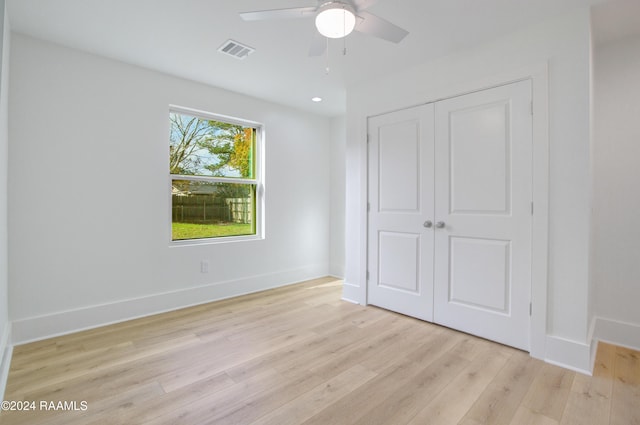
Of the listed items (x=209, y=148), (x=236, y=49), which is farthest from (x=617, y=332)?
(x=209, y=148)

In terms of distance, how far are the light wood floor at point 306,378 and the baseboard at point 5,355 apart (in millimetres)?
41

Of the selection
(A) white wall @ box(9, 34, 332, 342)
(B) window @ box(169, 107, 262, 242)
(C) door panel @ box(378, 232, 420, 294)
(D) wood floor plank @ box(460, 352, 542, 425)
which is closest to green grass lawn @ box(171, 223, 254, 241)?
(B) window @ box(169, 107, 262, 242)

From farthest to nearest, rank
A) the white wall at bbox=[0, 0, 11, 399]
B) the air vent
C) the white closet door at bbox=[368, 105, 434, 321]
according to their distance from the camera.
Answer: the white closet door at bbox=[368, 105, 434, 321] → the air vent → the white wall at bbox=[0, 0, 11, 399]

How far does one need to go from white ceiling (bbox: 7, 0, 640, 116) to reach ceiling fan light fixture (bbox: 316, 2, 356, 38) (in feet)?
1.98

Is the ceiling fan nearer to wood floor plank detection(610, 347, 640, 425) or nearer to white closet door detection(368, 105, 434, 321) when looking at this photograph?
white closet door detection(368, 105, 434, 321)

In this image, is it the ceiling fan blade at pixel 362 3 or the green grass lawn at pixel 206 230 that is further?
the green grass lawn at pixel 206 230

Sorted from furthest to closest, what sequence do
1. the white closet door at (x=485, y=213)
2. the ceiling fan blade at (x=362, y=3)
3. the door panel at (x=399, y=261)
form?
the door panel at (x=399, y=261) → the white closet door at (x=485, y=213) → the ceiling fan blade at (x=362, y=3)

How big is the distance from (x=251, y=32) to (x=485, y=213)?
92.6 inches

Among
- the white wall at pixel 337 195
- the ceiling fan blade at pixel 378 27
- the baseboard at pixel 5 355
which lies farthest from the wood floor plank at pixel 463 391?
the white wall at pixel 337 195

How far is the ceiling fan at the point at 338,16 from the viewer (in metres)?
1.62

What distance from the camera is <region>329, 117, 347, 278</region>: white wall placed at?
186 inches

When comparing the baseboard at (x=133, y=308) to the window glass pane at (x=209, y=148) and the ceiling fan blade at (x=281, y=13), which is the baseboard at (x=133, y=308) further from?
the ceiling fan blade at (x=281, y=13)

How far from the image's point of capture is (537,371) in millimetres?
2129

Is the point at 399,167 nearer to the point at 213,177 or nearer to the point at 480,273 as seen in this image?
the point at 480,273
